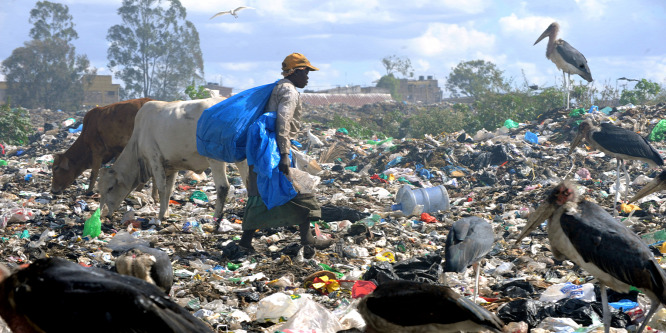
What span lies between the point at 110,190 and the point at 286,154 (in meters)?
3.31

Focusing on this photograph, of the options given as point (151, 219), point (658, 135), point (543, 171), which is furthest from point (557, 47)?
point (151, 219)

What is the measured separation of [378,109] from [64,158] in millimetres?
22661

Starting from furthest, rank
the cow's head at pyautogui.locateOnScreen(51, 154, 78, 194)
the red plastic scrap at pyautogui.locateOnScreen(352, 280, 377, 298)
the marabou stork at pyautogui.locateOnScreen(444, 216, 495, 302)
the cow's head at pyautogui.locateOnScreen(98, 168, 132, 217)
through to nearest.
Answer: the cow's head at pyautogui.locateOnScreen(51, 154, 78, 194) → the cow's head at pyautogui.locateOnScreen(98, 168, 132, 217) → the red plastic scrap at pyautogui.locateOnScreen(352, 280, 377, 298) → the marabou stork at pyautogui.locateOnScreen(444, 216, 495, 302)

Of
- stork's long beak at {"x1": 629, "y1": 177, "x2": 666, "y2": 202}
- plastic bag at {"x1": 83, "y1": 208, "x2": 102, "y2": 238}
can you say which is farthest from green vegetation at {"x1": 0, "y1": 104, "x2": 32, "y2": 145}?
stork's long beak at {"x1": 629, "y1": 177, "x2": 666, "y2": 202}

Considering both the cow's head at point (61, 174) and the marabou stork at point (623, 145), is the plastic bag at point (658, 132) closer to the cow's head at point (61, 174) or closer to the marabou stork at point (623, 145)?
the marabou stork at point (623, 145)

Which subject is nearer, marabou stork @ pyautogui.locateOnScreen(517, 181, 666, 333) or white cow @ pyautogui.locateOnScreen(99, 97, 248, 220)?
marabou stork @ pyautogui.locateOnScreen(517, 181, 666, 333)

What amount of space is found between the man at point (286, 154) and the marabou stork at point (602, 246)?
2.21 meters

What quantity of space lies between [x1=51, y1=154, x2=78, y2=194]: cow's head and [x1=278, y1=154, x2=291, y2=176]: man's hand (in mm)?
5066

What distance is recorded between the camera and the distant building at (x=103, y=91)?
44.0m

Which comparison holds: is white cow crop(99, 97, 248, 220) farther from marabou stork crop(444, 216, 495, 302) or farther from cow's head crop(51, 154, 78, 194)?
marabou stork crop(444, 216, 495, 302)

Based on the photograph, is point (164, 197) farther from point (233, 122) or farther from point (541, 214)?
point (541, 214)

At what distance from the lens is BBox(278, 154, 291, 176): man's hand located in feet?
17.2

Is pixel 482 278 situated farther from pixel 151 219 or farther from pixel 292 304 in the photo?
pixel 151 219

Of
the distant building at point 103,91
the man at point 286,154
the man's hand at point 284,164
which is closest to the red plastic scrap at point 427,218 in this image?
the man at point 286,154
